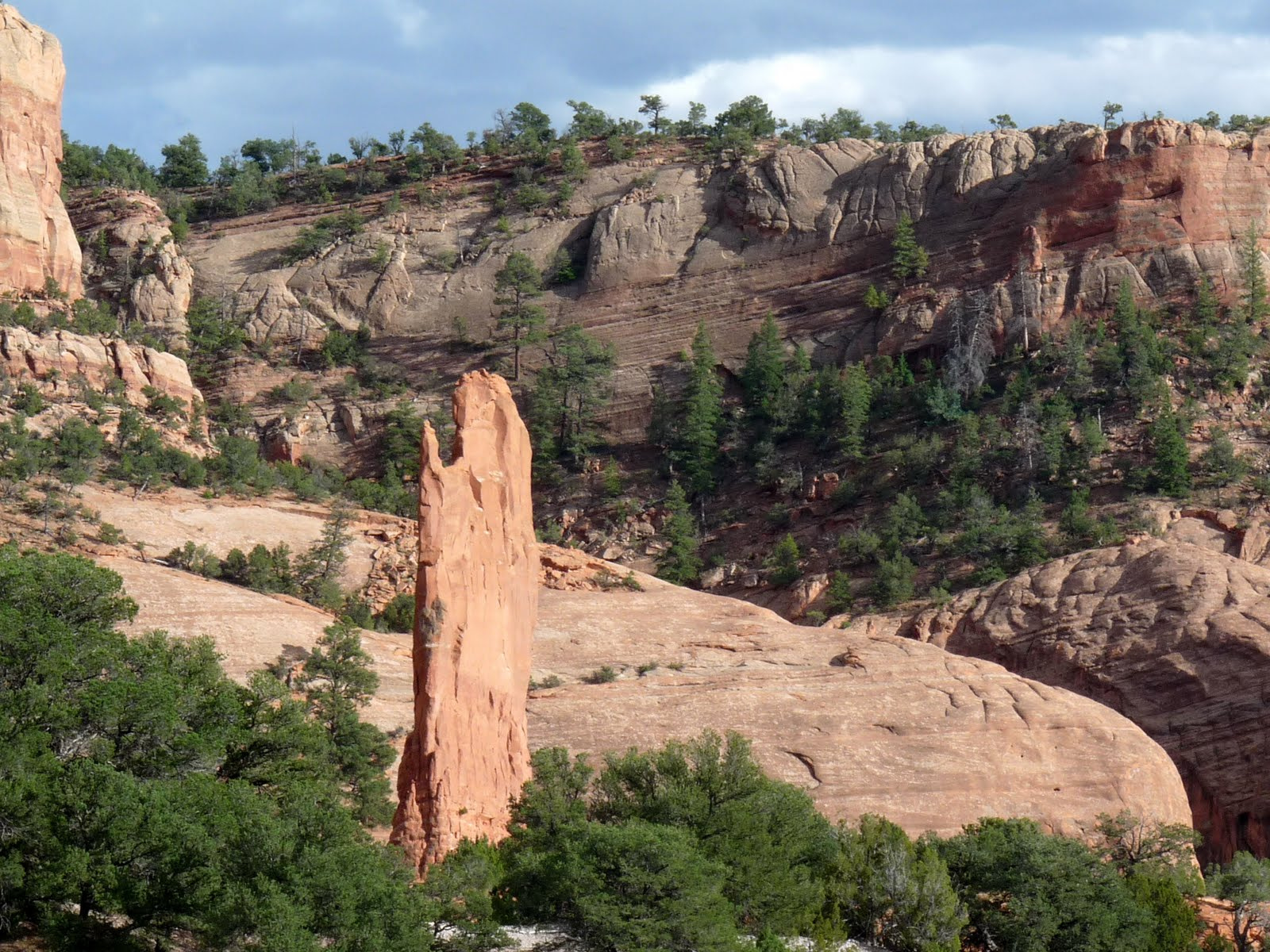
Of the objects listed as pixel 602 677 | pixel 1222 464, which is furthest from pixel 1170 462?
pixel 602 677

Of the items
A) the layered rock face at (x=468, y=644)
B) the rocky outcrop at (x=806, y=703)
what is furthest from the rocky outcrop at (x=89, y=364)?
the layered rock face at (x=468, y=644)

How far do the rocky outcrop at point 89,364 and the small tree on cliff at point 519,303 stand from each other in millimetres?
14533

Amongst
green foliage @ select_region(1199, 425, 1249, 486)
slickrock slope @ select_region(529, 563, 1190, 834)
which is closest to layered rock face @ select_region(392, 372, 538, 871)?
slickrock slope @ select_region(529, 563, 1190, 834)

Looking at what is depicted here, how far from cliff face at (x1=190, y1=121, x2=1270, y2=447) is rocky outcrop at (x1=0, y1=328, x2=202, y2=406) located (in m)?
13.3

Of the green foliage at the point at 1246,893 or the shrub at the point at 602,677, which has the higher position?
the shrub at the point at 602,677

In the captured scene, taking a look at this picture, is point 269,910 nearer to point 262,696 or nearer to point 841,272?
point 262,696

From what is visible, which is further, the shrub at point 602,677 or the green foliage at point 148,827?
the shrub at point 602,677

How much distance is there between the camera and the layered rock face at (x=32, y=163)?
285 feet

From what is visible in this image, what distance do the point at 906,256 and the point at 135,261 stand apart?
34.4 metres

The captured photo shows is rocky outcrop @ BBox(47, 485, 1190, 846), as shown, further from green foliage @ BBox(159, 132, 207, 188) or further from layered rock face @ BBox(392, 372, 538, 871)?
green foliage @ BBox(159, 132, 207, 188)

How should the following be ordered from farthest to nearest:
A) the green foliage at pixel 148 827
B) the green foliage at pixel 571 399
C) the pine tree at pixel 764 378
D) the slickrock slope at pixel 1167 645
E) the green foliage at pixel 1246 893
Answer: the green foliage at pixel 571 399 → the pine tree at pixel 764 378 → the slickrock slope at pixel 1167 645 → the green foliage at pixel 1246 893 → the green foliage at pixel 148 827

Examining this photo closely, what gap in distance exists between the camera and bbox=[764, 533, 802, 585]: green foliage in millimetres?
74312

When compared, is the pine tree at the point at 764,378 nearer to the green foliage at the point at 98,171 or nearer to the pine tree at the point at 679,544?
the pine tree at the point at 679,544

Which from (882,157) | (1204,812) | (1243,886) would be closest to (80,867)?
(1243,886)
